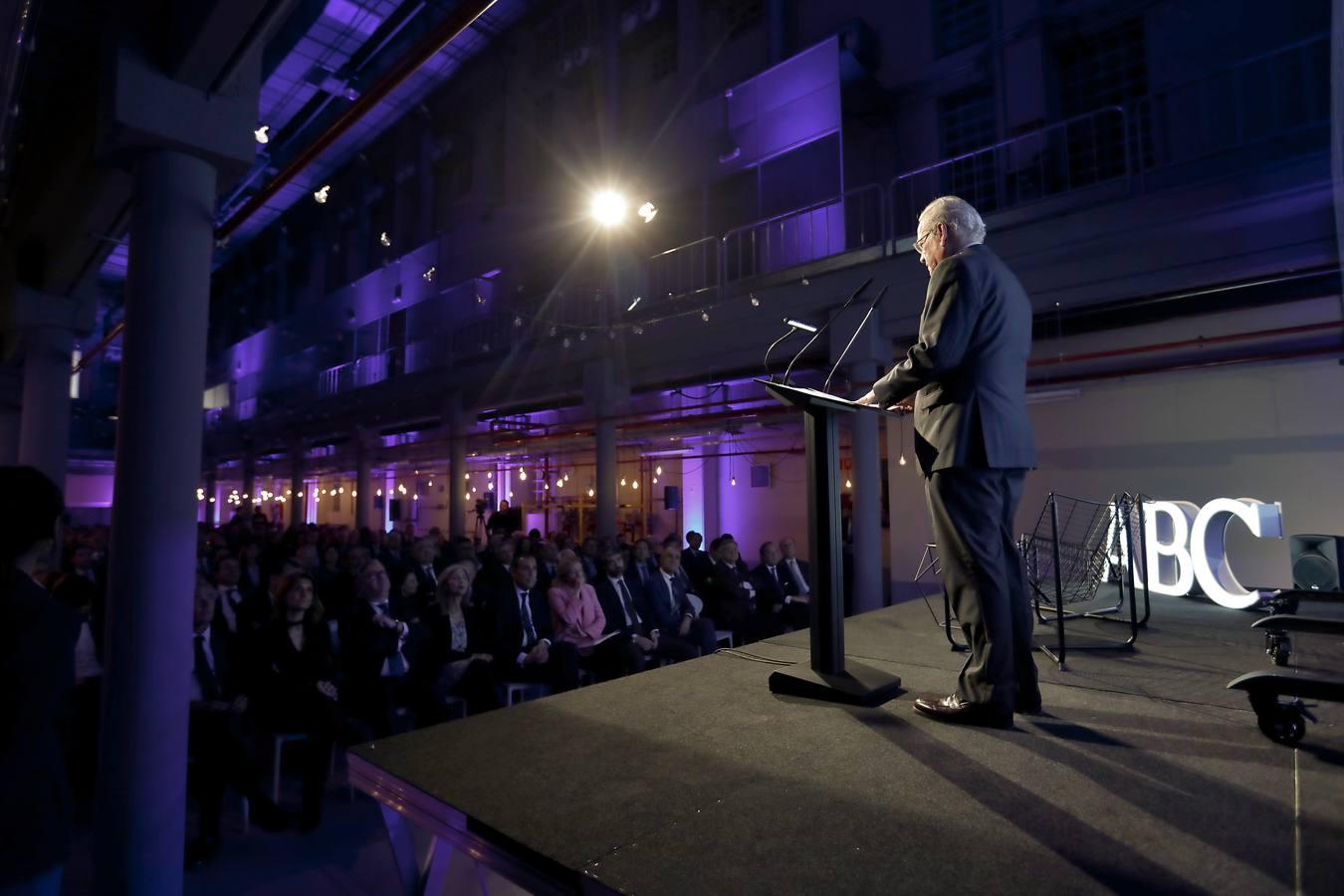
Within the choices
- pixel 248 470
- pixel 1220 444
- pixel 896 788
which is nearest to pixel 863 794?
pixel 896 788

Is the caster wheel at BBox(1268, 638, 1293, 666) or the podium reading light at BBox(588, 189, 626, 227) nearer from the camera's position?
the caster wheel at BBox(1268, 638, 1293, 666)

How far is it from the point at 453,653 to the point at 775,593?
3498 millimetres

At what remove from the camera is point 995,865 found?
3.73ft

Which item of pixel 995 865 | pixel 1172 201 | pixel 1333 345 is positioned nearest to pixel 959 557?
pixel 995 865

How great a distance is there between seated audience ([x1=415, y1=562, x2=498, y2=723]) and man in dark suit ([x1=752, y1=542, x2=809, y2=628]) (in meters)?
3.19

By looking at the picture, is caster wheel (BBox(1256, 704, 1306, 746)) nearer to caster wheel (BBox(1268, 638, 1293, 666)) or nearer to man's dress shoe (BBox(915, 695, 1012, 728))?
man's dress shoe (BBox(915, 695, 1012, 728))

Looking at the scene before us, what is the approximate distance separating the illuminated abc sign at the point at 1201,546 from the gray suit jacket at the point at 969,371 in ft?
11.6

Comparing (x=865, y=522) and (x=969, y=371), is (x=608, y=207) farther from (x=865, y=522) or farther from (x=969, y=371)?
(x=969, y=371)

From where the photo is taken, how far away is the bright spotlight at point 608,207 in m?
11.6

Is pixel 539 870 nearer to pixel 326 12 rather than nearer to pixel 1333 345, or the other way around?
pixel 1333 345

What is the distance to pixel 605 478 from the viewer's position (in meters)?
10.3

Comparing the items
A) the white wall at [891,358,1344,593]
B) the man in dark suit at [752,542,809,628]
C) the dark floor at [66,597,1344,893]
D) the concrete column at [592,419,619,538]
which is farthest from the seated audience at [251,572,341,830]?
the white wall at [891,358,1344,593]

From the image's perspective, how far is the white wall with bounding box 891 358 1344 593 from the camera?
673 centimetres

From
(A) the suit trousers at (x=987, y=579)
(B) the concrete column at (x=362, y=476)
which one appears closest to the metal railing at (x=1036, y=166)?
(A) the suit trousers at (x=987, y=579)
